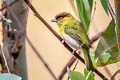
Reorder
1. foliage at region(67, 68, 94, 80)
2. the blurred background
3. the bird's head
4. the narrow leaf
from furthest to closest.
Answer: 1. the blurred background
2. the bird's head
3. the narrow leaf
4. foliage at region(67, 68, 94, 80)

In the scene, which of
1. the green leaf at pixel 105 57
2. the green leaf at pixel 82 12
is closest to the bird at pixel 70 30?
the green leaf at pixel 105 57

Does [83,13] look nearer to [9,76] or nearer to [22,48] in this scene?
[9,76]

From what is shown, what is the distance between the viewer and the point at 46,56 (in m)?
2.36

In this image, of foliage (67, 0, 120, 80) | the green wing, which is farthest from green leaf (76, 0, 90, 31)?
the green wing

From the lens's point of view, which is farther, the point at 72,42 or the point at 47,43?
the point at 47,43

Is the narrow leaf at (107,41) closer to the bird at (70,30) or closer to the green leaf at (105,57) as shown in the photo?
the green leaf at (105,57)

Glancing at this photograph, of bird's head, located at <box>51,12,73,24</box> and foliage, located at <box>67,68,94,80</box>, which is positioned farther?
bird's head, located at <box>51,12,73,24</box>

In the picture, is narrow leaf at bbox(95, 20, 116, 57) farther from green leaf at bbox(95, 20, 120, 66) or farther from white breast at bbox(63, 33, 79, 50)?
white breast at bbox(63, 33, 79, 50)

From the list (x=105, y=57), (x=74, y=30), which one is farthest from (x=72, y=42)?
(x=105, y=57)

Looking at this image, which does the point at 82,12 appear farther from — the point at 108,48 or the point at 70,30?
the point at 70,30

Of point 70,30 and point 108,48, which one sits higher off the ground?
point 108,48

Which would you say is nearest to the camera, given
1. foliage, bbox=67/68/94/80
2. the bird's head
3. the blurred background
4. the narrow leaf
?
foliage, bbox=67/68/94/80

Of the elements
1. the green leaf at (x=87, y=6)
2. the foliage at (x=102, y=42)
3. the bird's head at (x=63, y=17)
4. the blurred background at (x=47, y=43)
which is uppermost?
the green leaf at (x=87, y=6)

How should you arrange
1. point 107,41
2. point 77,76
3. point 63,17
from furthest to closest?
point 63,17 < point 107,41 < point 77,76
